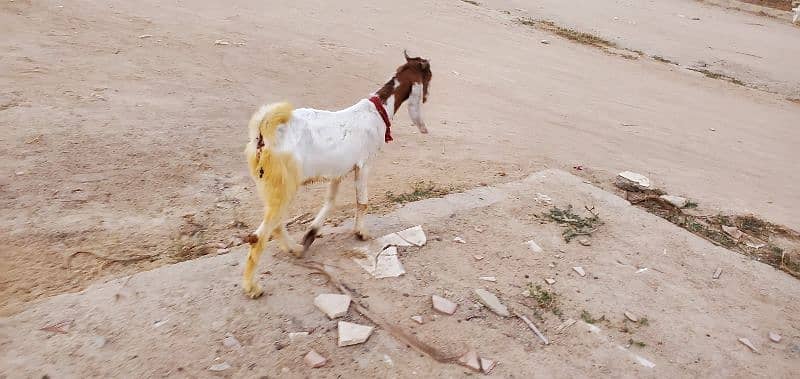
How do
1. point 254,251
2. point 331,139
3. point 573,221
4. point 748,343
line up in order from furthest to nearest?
point 573,221 → point 748,343 → point 331,139 → point 254,251

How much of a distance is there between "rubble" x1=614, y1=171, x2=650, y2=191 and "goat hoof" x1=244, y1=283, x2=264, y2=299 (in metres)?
4.25

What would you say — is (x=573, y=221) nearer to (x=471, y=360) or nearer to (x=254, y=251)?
(x=471, y=360)

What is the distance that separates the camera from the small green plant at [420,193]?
5.05 metres

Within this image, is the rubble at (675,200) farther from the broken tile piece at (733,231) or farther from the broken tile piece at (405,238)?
the broken tile piece at (405,238)

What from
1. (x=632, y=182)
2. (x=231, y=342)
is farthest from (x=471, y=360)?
(x=632, y=182)

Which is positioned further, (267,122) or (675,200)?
(675,200)

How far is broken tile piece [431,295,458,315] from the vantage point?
3.60 metres

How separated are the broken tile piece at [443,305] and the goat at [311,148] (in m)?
0.82

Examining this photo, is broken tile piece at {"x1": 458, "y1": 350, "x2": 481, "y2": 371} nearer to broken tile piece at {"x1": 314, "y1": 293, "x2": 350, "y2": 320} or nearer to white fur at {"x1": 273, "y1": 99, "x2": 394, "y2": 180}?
broken tile piece at {"x1": 314, "y1": 293, "x2": 350, "y2": 320}

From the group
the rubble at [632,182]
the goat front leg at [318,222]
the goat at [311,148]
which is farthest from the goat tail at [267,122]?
the rubble at [632,182]

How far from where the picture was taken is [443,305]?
11.9 feet

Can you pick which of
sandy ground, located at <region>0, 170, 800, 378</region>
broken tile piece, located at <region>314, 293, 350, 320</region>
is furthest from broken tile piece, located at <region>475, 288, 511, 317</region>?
broken tile piece, located at <region>314, 293, 350, 320</region>

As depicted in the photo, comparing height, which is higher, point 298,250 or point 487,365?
point 298,250

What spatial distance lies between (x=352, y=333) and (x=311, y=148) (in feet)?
3.79
